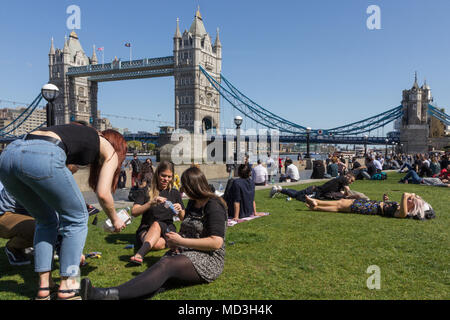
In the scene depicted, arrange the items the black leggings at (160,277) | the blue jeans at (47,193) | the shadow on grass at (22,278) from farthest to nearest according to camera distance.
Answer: the shadow on grass at (22,278) → the black leggings at (160,277) → the blue jeans at (47,193)

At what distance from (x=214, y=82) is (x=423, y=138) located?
35.1 meters

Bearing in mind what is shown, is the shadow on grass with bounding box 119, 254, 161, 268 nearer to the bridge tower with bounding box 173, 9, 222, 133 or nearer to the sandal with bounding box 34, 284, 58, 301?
the sandal with bounding box 34, 284, 58, 301

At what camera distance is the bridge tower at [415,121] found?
5366 centimetres

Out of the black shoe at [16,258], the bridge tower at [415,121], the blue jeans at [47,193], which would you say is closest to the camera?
the blue jeans at [47,193]

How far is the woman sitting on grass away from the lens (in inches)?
225

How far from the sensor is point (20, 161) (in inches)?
88.8

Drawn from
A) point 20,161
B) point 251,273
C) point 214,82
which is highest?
point 214,82

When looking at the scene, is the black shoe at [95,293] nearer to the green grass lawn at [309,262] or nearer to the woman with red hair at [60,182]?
the woman with red hair at [60,182]

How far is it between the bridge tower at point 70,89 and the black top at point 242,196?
7251 centimetres

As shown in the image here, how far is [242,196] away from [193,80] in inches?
2239

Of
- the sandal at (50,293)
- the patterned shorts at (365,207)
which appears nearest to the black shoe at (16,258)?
the sandal at (50,293)
